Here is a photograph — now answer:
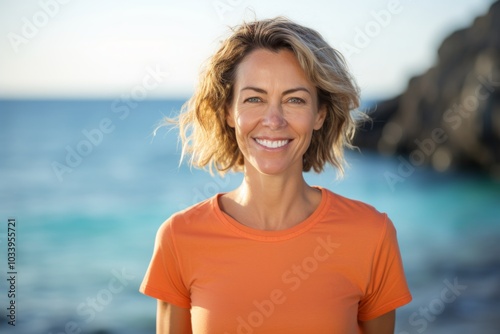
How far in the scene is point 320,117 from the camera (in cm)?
278

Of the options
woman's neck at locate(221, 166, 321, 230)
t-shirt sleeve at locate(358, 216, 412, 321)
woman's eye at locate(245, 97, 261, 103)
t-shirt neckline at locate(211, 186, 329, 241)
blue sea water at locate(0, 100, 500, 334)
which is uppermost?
woman's eye at locate(245, 97, 261, 103)

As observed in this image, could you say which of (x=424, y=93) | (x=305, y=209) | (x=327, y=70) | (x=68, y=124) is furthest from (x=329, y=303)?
(x=68, y=124)

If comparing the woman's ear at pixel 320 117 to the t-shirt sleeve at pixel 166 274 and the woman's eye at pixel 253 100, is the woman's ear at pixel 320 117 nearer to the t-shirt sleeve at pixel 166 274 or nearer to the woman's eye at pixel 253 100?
the woman's eye at pixel 253 100

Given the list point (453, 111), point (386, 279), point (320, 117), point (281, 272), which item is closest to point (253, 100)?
point (320, 117)

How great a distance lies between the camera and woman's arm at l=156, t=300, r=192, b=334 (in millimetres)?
2641

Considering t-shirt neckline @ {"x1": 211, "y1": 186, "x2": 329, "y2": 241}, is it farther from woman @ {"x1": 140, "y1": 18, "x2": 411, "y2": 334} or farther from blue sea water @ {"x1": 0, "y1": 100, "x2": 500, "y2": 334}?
blue sea water @ {"x1": 0, "y1": 100, "x2": 500, "y2": 334}

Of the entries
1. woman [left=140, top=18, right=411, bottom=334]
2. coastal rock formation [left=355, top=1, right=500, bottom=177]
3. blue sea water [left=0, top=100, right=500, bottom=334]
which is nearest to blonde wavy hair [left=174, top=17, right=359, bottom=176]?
woman [left=140, top=18, right=411, bottom=334]

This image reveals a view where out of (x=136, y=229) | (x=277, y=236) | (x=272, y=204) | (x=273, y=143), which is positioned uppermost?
(x=273, y=143)

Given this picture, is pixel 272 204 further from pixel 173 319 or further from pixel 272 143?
pixel 173 319

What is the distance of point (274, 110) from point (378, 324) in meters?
0.90

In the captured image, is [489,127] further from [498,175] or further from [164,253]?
[164,253]

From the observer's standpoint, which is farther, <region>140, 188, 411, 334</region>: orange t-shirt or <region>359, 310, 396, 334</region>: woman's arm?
<region>359, 310, 396, 334</region>: woman's arm

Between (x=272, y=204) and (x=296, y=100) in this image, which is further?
(x=272, y=204)

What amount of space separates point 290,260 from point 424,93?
2149 cm
